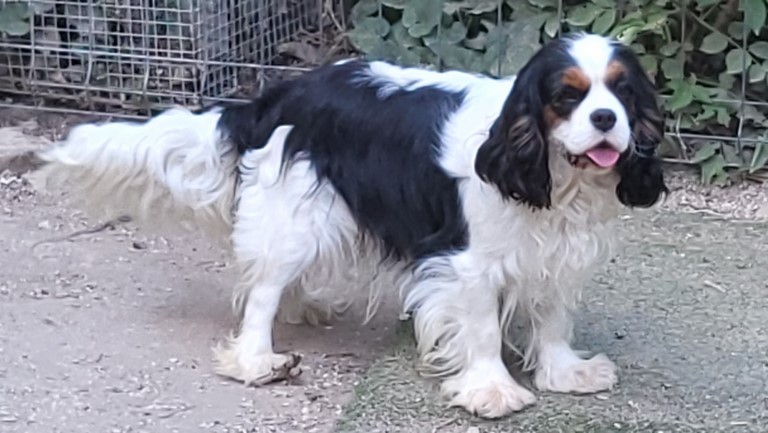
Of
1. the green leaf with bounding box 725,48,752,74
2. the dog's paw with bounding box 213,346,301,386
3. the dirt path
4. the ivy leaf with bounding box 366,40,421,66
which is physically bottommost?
the dirt path

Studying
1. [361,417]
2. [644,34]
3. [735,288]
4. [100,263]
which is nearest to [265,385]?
[361,417]

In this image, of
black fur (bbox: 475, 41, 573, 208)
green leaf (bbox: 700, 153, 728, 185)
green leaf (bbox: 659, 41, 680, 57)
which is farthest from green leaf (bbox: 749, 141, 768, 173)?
black fur (bbox: 475, 41, 573, 208)

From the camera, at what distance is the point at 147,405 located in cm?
483

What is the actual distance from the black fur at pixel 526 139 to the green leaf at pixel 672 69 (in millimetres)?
2482

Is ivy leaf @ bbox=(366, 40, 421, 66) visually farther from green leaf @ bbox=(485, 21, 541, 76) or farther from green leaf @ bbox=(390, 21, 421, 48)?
green leaf @ bbox=(485, 21, 541, 76)

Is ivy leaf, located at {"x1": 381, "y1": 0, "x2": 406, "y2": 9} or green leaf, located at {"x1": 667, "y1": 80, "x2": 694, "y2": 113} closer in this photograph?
green leaf, located at {"x1": 667, "y1": 80, "x2": 694, "y2": 113}

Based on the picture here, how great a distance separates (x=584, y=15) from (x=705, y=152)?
0.75m

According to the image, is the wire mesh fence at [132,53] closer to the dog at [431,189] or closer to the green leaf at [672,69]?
the green leaf at [672,69]

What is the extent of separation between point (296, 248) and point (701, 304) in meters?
1.47

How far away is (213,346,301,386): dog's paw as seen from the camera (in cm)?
498

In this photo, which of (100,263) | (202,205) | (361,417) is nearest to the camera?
(361,417)

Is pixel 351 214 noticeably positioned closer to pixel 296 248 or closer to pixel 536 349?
pixel 296 248

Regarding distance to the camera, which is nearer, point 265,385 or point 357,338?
point 265,385

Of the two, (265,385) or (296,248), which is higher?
(296,248)
